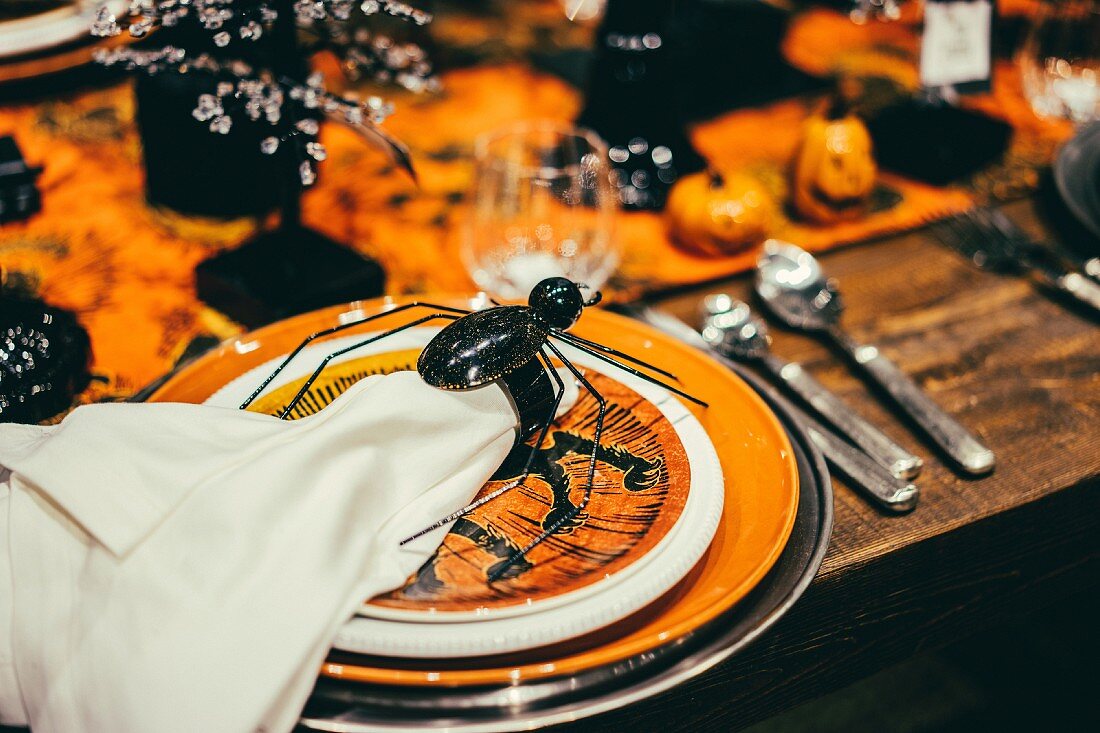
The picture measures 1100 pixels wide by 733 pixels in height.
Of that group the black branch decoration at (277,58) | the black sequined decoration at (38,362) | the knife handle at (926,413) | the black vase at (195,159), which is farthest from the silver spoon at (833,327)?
the black sequined decoration at (38,362)

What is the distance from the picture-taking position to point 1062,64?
4.91ft

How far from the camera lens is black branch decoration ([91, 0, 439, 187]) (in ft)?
2.38

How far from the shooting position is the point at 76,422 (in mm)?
538

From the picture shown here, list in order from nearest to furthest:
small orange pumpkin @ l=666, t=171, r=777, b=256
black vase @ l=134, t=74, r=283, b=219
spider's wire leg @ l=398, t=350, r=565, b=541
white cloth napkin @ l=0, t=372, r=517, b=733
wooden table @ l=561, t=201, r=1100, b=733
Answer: white cloth napkin @ l=0, t=372, r=517, b=733 → spider's wire leg @ l=398, t=350, r=565, b=541 → wooden table @ l=561, t=201, r=1100, b=733 → black vase @ l=134, t=74, r=283, b=219 → small orange pumpkin @ l=666, t=171, r=777, b=256

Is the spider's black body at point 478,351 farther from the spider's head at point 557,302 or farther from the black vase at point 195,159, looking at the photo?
the black vase at point 195,159

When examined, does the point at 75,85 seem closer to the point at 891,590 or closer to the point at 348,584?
the point at 348,584

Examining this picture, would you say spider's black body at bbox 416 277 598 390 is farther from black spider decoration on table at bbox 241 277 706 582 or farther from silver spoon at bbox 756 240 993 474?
silver spoon at bbox 756 240 993 474

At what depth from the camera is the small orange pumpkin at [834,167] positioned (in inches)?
42.9

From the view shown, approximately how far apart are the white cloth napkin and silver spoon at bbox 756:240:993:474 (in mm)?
468

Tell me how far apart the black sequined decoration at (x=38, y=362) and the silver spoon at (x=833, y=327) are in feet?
2.23

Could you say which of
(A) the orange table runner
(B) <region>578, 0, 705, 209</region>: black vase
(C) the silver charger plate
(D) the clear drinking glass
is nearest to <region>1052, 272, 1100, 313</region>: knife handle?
(A) the orange table runner

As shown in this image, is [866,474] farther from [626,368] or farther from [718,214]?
[718,214]

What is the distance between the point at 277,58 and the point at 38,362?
1.08 feet

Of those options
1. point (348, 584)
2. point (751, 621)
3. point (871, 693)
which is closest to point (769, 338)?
point (751, 621)
